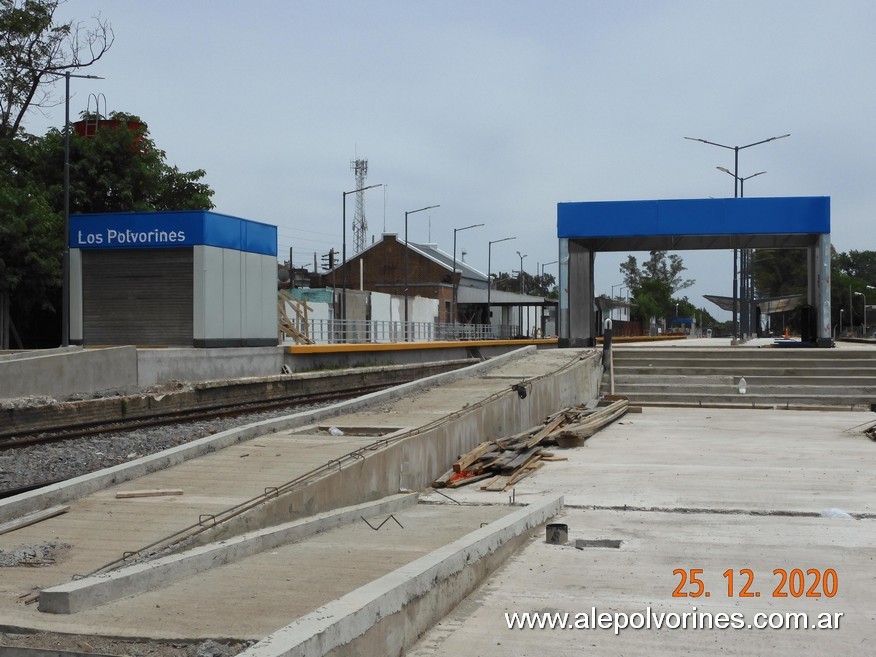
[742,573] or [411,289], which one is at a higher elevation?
[411,289]

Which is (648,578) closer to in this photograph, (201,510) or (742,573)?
(742,573)

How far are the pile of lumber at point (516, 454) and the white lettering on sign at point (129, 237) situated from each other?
14094 mm

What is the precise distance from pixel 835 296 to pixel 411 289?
174 feet

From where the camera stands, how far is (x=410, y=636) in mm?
5516

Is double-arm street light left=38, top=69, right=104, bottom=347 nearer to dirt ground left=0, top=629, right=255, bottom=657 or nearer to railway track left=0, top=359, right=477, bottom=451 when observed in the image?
railway track left=0, top=359, right=477, bottom=451

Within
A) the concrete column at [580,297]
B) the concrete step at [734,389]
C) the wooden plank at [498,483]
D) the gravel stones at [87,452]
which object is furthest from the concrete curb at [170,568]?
the concrete column at [580,297]

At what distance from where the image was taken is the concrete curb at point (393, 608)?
446cm

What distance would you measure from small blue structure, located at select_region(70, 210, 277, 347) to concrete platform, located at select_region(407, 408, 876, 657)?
14.9 meters

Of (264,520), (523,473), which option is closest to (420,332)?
(523,473)

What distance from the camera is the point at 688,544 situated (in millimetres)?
8453

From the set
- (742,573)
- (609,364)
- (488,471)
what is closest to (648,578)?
(742,573)

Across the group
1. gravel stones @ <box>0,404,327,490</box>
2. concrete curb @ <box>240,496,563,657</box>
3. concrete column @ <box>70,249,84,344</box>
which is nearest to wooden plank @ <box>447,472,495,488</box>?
concrete curb @ <box>240,496,563,657</box>

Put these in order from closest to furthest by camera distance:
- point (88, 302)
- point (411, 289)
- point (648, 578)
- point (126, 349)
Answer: point (648, 578) → point (126, 349) → point (88, 302) → point (411, 289)

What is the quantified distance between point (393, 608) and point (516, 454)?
7973mm
